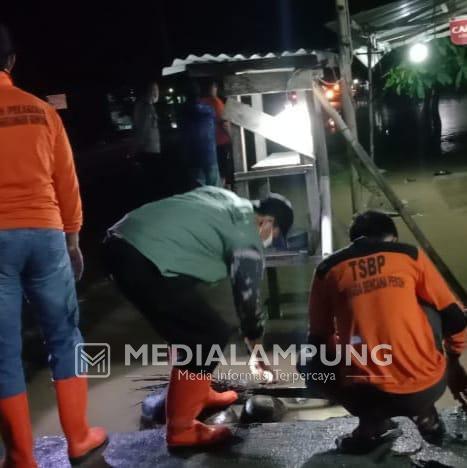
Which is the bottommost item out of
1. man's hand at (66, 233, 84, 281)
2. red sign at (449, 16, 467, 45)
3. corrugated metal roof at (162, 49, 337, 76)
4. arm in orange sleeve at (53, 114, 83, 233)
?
man's hand at (66, 233, 84, 281)

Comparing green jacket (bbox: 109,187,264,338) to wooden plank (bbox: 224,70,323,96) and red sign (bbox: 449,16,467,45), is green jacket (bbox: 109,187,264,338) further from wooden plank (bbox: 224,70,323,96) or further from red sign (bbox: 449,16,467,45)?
red sign (bbox: 449,16,467,45)

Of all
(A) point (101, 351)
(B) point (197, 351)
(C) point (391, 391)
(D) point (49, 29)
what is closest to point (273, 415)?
(B) point (197, 351)

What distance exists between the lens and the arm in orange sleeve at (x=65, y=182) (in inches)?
115

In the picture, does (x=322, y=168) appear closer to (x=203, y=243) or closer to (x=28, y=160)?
(x=203, y=243)

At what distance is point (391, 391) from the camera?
2.68m

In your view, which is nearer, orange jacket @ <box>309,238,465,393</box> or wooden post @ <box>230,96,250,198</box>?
orange jacket @ <box>309,238,465,393</box>

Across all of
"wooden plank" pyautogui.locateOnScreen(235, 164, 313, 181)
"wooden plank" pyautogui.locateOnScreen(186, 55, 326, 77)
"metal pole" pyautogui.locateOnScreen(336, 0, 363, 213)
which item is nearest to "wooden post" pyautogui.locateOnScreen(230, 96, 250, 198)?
"wooden plank" pyautogui.locateOnScreen(235, 164, 313, 181)

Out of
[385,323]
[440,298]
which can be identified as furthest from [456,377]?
[385,323]

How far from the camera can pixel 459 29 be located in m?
10.8

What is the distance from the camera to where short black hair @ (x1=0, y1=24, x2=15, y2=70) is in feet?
9.24

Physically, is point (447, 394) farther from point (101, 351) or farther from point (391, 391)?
point (101, 351)

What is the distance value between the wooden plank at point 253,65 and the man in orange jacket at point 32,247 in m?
2.28

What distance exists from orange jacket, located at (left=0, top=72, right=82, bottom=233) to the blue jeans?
0.07 m

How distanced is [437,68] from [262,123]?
9.71 m
